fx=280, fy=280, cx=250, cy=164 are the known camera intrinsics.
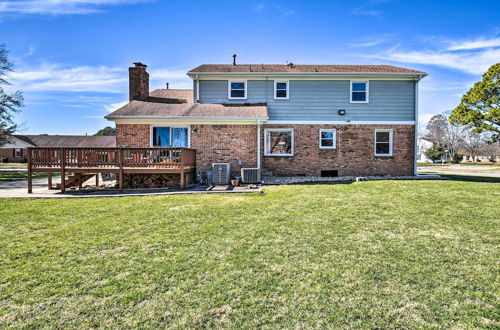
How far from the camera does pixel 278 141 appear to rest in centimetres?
1493

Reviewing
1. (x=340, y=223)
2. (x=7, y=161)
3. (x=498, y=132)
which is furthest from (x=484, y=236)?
(x=7, y=161)

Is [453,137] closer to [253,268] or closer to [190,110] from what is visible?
[190,110]

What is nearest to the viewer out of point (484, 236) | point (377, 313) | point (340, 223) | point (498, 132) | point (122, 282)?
point (377, 313)

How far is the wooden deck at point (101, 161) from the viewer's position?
10.9 meters

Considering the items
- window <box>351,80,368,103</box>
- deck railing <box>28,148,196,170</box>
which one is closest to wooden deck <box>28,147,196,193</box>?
deck railing <box>28,148,196,170</box>

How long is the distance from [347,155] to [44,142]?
2466 inches

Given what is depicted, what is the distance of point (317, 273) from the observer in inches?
139

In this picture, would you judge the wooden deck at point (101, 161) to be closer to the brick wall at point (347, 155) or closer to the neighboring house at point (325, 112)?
the neighboring house at point (325, 112)

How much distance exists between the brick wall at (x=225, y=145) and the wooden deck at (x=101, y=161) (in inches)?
86.2

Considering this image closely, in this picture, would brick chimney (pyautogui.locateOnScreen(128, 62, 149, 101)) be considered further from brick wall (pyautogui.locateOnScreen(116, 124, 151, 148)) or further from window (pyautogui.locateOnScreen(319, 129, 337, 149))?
window (pyautogui.locateOnScreen(319, 129, 337, 149))

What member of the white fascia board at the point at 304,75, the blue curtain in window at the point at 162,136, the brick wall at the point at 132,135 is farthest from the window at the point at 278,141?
the brick wall at the point at 132,135

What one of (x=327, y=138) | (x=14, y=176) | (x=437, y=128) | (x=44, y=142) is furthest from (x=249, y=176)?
(x=44, y=142)

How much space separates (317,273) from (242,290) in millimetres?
1027

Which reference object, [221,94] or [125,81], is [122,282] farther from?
[125,81]
